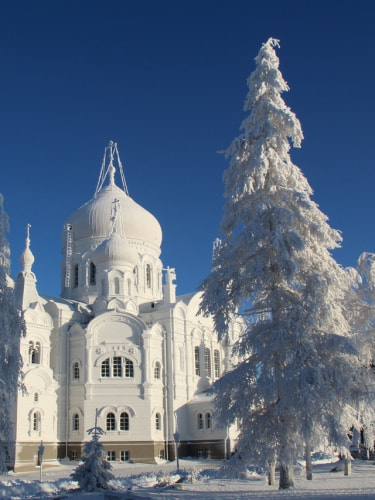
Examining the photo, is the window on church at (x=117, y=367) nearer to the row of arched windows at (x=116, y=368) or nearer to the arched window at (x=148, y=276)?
the row of arched windows at (x=116, y=368)

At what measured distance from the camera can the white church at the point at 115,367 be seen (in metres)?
36.6

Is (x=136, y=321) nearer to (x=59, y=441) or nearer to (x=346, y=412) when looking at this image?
(x=59, y=441)

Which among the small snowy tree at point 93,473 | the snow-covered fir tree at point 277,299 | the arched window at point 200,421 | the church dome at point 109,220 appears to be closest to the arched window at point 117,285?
the church dome at point 109,220

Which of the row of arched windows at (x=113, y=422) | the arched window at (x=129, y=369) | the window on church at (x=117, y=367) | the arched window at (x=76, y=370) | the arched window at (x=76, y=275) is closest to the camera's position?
the row of arched windows at (x=113, y=422)

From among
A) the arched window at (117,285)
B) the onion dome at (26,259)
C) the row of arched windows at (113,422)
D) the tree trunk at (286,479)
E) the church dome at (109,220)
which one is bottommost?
the tree trunk at (286,479)

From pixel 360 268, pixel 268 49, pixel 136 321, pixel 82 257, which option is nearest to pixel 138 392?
pixel 136 321

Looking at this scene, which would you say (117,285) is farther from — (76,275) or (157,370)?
(157,370)

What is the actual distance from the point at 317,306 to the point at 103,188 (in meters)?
37.4

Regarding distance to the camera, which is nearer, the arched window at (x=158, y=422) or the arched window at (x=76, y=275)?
the arched window at (x=158, y=422)

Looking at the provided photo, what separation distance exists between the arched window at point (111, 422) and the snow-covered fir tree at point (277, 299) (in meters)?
21.0

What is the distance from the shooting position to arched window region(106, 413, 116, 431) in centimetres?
3719

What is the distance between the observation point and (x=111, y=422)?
3731 centimetres

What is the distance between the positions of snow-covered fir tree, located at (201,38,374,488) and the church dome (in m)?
28.3

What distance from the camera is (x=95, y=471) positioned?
19.5 metres
